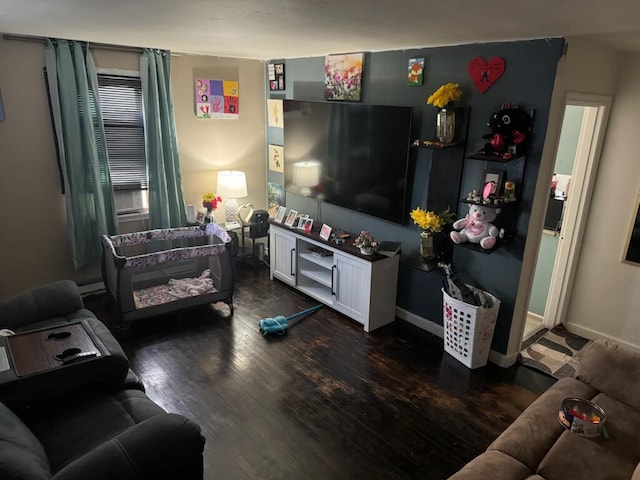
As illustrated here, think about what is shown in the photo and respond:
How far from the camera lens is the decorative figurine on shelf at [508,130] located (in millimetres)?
2826

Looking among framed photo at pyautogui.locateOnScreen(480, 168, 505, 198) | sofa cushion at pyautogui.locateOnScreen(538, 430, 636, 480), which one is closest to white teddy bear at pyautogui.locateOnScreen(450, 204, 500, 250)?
framed photo at pyautogui.locateOnScreen(480, 168, 505, 198)

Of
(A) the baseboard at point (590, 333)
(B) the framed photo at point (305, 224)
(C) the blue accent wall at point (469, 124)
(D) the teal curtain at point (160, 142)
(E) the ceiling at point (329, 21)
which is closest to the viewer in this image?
(E) the ceiling at point (329, 21)

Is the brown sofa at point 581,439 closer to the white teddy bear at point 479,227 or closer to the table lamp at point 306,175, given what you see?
the white teddy bear at point 479,227

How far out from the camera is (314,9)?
1.99 metres

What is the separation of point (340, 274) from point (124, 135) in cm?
246

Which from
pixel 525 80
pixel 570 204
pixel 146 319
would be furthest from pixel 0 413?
pixel 570 204

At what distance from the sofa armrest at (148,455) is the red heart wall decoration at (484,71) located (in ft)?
8.99

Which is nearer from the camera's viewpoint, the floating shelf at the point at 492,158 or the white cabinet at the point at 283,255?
the floating shelf at the point at 492,158

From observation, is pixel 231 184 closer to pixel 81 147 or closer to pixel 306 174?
pixel 306 174

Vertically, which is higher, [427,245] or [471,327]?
[427,245]

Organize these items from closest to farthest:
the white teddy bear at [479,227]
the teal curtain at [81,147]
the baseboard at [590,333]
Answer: the white teddy bear at [479,227], the baseboard at [590,333], the teal curtain at [81,147]

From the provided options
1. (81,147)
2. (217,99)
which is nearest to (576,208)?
(217,99)

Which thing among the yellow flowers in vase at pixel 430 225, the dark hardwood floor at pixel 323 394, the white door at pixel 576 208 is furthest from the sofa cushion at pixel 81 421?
the white door at pixel 576 208

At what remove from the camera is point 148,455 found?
5.66 feet
